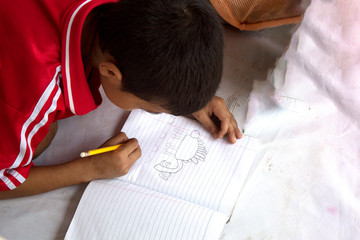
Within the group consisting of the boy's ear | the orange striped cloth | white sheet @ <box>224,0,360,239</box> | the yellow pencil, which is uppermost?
the boy's ear

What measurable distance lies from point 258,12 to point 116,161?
1.80 ft

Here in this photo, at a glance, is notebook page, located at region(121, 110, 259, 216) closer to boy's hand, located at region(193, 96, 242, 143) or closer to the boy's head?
boy's hand, located at region(193, 96, 242, 143)

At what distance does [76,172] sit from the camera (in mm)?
763

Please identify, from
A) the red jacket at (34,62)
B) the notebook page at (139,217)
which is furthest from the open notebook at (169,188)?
the red jacket at (34,62)

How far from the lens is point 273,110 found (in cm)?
87

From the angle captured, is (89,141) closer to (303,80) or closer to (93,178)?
(93,178)

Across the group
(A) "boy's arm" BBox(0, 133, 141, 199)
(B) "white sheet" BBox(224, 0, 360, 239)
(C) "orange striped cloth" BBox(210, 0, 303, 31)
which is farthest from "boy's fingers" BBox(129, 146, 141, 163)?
(C) "orange striped cloth" BBox(210, 0, 303, 31)

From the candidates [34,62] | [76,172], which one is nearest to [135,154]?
[76,172]

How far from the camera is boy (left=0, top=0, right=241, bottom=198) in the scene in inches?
22.6

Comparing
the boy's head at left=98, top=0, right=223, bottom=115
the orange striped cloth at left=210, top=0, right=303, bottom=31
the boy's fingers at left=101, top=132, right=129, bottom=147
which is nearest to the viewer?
the boy's head at left=98, top=0, right=223, bottom=115

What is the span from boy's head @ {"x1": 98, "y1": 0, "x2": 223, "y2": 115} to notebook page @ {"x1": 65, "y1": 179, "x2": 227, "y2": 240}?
0.71ft

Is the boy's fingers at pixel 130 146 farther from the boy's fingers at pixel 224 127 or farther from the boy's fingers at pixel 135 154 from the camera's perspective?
the boy's fingers at pixel 224 127

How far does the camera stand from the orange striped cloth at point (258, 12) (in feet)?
3.15

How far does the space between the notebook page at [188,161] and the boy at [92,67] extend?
0.15ft
